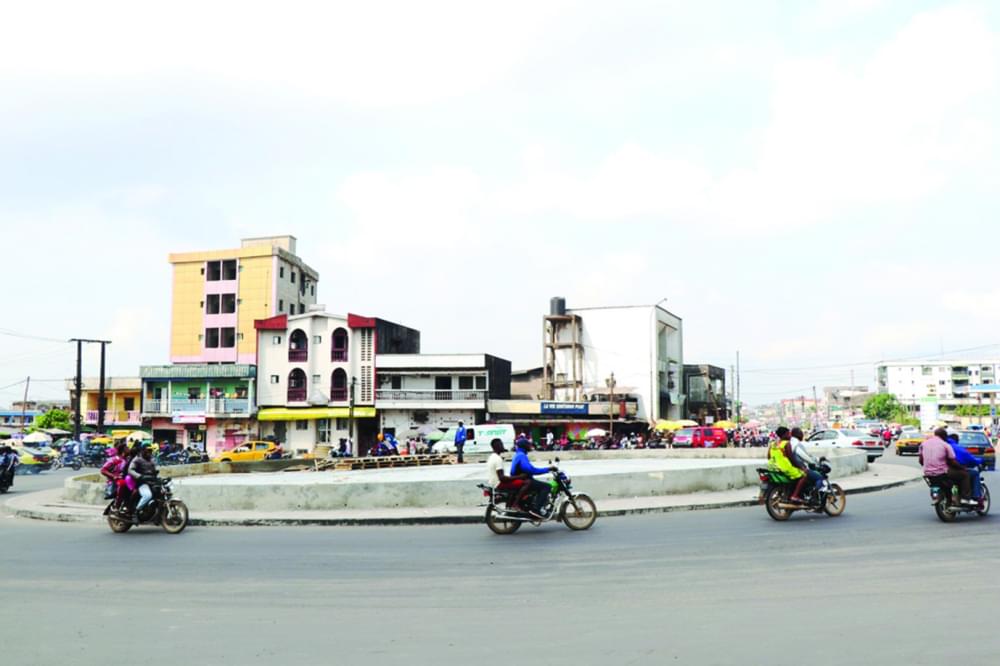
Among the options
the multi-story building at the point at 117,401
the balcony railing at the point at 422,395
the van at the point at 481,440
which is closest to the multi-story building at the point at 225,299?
the multi-story building at the point at 117,401

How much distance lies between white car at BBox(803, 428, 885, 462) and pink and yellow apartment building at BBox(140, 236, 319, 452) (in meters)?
40.2

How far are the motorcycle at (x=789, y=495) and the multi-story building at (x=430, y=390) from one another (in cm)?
4359

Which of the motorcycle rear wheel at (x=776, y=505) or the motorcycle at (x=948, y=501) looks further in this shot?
the motorcycle rear wheel at (x=776, y=505)

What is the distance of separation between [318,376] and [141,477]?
46.8 m

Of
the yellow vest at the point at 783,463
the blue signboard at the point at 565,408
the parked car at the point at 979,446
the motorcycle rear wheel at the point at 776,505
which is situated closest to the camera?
the motorcycle rear wheel at the point at 776,505

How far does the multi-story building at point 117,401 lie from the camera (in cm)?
6412

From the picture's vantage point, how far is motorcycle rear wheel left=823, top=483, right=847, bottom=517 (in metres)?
14.9

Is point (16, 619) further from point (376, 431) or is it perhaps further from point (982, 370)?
point (982, 370)

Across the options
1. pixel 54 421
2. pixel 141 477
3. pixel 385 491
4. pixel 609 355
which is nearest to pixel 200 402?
pixel 54 421

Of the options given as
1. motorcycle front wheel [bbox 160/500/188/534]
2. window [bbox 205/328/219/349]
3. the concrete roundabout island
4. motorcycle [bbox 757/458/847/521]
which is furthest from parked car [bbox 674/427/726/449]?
motorcycle front wheel [bbox 160/500/188/534]

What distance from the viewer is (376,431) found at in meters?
60.2

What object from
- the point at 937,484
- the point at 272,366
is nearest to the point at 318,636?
the point at 937,484

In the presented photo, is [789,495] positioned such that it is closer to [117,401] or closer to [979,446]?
[979,446]

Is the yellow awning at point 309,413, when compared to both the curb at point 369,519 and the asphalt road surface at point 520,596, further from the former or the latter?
the asphalt road surface at point 520,596
